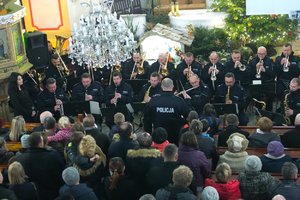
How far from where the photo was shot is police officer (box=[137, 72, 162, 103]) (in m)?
9.55

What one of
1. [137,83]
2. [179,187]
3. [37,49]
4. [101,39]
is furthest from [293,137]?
[37,49]

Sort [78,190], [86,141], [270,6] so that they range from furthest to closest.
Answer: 1. [270,6]
2. [86,141]
3. [78,190]

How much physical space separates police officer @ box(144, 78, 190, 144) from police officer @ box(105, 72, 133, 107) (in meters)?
1.57

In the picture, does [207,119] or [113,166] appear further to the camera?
[207,119]

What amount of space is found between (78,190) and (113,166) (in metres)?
0.49

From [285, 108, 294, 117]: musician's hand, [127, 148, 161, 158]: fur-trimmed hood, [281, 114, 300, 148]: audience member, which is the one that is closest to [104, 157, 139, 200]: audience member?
[127, 148, 161, 158]: fur-trimmed hood

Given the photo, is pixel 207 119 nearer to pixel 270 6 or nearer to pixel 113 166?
pixel 113 166

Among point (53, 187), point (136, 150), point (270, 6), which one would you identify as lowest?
point (53, 187)

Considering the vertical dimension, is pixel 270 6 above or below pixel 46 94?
above

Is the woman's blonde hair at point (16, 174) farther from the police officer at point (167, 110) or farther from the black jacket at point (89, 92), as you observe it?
the black jacket at point (89, 92)

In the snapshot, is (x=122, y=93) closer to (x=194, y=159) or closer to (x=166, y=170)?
(x=194, y=159)

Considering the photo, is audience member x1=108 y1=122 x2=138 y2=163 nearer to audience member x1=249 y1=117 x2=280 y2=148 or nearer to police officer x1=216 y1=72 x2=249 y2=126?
audience member x1=249 y1=117 x2=280 y2=148

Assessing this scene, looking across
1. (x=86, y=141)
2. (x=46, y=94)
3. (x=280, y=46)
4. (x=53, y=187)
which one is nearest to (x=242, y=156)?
(x=86, y=141)

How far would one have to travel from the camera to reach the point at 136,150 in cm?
641
